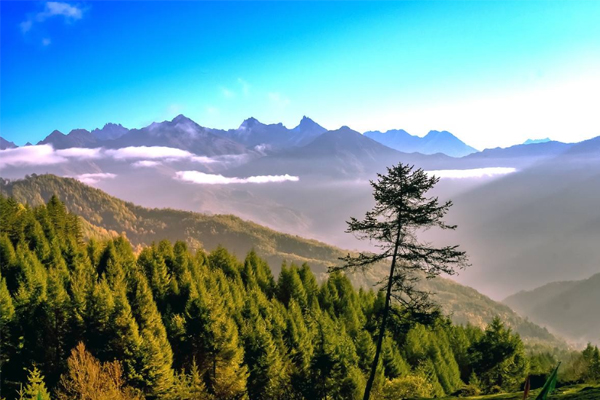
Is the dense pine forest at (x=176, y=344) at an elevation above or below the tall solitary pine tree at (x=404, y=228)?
below

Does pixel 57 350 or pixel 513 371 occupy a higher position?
pixel 57 350

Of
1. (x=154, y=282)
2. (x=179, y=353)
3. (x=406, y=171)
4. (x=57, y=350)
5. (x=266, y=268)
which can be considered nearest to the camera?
(x=406, y=171)

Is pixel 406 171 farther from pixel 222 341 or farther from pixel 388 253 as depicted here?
pixel 222 341

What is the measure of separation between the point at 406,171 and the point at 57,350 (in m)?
43.1

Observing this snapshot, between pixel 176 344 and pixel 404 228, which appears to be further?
pixel 176 344

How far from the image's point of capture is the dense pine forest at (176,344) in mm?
42219

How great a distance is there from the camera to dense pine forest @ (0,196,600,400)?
139 ft

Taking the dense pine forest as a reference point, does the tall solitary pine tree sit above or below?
above

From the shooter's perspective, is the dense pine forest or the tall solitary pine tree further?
the dense pine forest

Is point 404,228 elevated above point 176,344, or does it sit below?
above

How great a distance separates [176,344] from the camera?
53719mm

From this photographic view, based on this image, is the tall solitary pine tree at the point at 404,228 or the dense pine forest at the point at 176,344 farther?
the dense pine forest at the point at 176,344

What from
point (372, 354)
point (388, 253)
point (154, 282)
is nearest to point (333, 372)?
point (372, 354)

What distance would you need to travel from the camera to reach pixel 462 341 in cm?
8519
